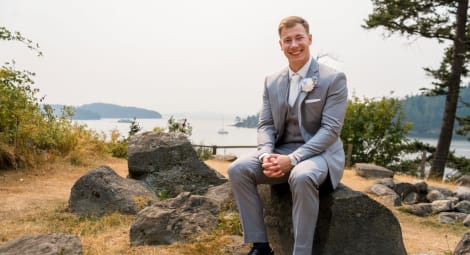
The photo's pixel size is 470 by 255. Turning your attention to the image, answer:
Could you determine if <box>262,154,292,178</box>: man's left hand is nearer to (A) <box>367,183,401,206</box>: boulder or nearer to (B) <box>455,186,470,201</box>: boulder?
(A) <box>367,183,401,206</box>: boulder

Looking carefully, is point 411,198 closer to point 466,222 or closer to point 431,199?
point 431,199

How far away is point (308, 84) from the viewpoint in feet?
11.0

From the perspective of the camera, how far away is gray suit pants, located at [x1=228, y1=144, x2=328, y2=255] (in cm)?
295

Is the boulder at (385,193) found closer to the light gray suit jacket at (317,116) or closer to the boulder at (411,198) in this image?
the boulder at (411,198)

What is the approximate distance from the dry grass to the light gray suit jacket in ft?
3.38

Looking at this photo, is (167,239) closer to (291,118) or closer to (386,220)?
(291,118)

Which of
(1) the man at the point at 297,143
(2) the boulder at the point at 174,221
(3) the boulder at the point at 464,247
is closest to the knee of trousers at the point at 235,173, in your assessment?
(1) the man at the point at 297,143

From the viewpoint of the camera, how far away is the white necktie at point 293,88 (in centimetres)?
345

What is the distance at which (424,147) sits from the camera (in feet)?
49.0

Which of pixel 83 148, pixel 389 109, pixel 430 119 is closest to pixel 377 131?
pixel 389 109

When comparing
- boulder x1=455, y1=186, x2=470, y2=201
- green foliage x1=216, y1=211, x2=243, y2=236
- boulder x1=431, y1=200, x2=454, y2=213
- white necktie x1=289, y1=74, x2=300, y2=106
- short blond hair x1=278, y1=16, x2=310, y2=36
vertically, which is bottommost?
boulder x1=431, y1=200, x2=454, y2=213

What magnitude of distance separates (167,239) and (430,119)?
1994 inches

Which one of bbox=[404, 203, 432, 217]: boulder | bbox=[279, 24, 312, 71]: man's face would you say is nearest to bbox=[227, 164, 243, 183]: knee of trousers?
bbox=[279, 24, 312, 71]: man's face

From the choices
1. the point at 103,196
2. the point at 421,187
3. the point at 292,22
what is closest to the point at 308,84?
the point at 292,22
